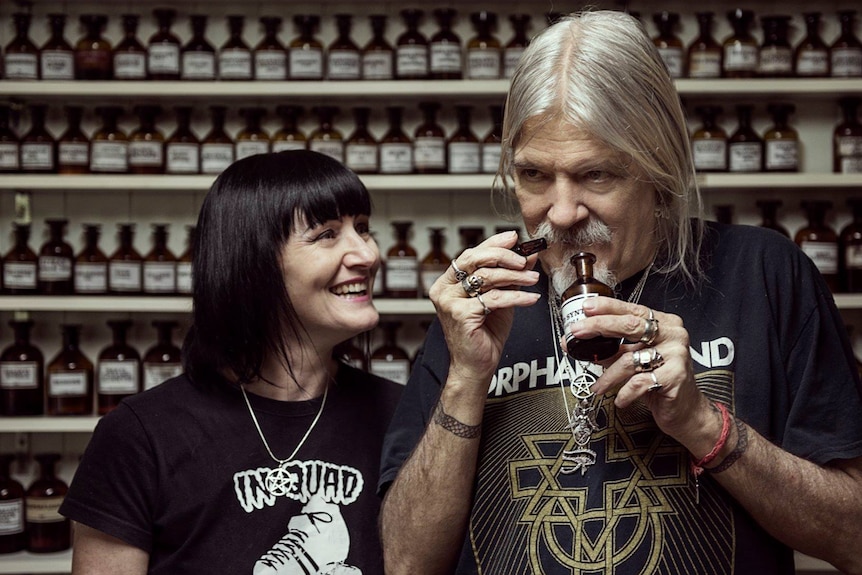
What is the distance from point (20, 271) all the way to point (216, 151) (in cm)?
59

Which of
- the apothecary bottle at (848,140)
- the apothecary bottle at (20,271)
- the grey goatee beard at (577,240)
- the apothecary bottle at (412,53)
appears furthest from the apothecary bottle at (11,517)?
the apothecary bottle at (848,140)

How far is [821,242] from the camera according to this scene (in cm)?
227

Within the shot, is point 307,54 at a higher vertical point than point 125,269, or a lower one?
higher

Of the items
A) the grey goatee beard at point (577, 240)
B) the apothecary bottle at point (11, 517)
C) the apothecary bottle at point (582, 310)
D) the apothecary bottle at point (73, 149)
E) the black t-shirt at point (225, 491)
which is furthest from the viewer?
the apothecary bottle at point (73, 149)

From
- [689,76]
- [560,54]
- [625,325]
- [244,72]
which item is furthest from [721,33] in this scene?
[625,325]

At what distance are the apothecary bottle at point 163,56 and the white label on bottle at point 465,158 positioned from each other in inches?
29.7

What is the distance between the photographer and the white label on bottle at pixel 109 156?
2.35 meters

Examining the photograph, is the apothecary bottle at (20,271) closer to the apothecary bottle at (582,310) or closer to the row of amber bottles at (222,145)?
the row of amber bottles at (222,145)

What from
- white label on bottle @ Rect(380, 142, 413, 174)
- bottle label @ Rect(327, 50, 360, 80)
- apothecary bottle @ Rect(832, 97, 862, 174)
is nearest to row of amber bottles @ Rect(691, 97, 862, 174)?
apothecary bottle @ Rect(832, 97, 862, 174)

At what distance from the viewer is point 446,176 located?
2258mm

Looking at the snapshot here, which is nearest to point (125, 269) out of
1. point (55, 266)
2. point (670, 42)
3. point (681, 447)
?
point (55, 266)

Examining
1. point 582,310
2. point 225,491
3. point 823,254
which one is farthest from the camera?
point 823,254

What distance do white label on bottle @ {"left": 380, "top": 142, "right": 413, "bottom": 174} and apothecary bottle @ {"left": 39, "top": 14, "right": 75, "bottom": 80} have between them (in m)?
0.84

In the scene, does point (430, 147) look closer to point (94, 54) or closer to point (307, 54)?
point (307, 54)
